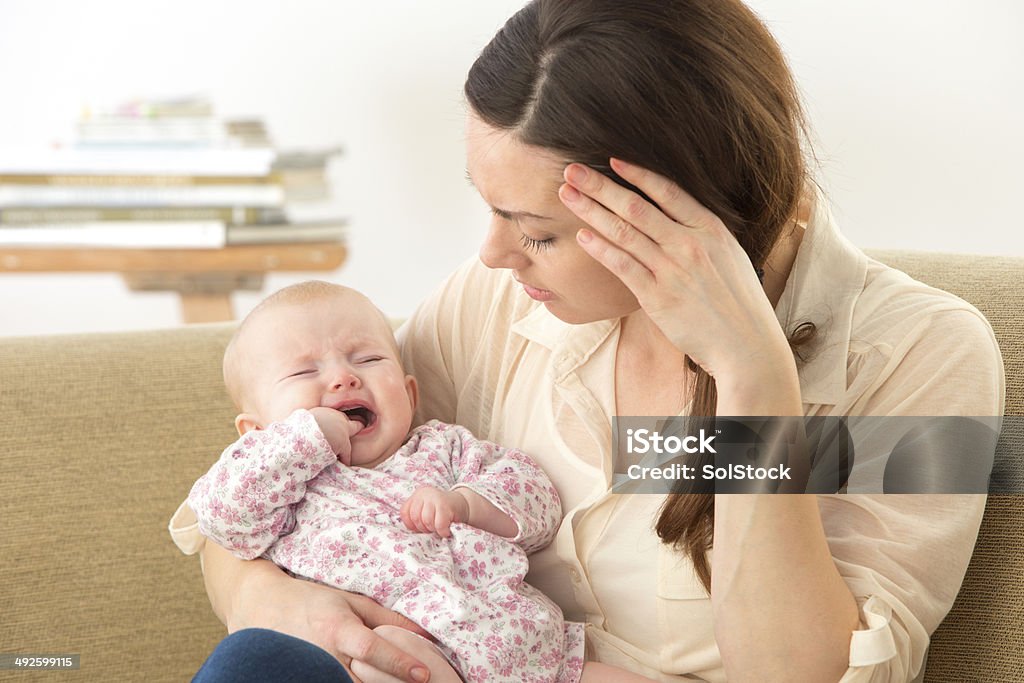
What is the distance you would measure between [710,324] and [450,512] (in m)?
0.38

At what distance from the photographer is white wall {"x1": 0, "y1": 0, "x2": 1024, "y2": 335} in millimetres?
2496

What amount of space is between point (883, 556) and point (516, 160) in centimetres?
56

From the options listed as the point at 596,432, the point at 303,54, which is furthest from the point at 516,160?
the point at 303,54

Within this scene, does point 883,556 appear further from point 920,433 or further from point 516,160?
point 516,160

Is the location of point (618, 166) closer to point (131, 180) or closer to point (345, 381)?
point (345, 381)

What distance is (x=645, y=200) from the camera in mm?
1082

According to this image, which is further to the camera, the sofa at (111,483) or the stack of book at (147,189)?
the stack of book at (147,189)

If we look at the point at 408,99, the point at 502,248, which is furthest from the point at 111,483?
the point at 408,99

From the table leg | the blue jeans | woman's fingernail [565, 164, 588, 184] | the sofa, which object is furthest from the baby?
the table leg

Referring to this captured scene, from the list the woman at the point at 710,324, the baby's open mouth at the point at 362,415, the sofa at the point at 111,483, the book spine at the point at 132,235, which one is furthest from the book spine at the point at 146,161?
the woman at the point at 710,324

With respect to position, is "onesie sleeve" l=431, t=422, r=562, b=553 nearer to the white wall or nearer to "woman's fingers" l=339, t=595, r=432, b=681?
"woman's fingers" l=339, t=595, r=432, b=681

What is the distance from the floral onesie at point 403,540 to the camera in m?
1.18

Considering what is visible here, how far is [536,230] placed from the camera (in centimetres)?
114

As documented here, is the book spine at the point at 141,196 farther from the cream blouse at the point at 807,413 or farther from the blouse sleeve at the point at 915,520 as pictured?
the blouse sleeve at the point at 915,520
